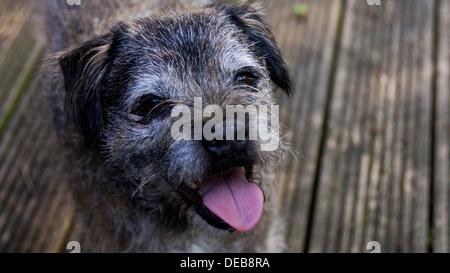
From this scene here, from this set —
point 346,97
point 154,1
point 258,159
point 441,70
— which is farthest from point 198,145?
point 441,70

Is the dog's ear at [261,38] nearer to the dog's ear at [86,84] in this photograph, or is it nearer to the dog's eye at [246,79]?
the dog's eye at [246,79]

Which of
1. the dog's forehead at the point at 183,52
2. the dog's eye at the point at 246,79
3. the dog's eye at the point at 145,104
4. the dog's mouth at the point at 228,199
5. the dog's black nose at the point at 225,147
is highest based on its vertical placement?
the dog's forehead at the point at 183,52

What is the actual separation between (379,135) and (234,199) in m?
1.70

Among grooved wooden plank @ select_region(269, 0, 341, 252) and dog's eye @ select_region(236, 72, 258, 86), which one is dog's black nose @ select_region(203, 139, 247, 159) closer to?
dog's eye @ select_region(236, 72, 258, 86)

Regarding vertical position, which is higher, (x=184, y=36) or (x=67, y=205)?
(x=184, y=36)

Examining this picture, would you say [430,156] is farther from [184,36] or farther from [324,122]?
[184,36]

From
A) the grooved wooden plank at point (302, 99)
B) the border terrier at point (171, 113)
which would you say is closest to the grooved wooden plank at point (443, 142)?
the grooved wooden plank at point (302, 99)

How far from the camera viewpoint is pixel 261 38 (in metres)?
2.34

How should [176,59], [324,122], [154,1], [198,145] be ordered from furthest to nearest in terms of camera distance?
[324,122] < [154,1] < [176,59] < [198,145]

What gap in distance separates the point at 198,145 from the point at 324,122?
5.56 ft

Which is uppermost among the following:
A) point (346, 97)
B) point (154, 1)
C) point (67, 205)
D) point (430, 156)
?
point (154, 1)

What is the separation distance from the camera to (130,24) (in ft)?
7.23

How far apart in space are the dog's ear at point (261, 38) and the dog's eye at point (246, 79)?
174mm

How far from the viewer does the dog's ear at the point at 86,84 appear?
2121mm
